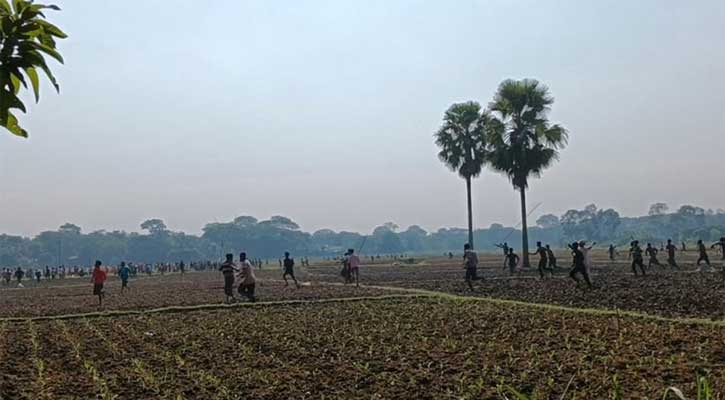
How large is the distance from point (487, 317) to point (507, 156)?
2957 cm

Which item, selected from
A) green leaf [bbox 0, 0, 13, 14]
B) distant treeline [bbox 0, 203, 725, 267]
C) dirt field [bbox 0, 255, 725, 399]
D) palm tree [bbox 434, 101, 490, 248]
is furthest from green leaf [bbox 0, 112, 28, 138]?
distant treeline [bbox 0, 203, 725, 267]

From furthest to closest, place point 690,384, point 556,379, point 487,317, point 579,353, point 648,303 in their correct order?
point 648,303, point 487,317, point 579,353, point 556,379, point 690,384

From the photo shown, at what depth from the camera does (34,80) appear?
3.88 meters

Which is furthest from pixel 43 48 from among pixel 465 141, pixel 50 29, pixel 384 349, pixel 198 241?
pixel 198 241

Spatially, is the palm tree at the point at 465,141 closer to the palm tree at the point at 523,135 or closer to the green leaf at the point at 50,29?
the palm tree at the point at 523,135

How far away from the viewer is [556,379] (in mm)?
10023

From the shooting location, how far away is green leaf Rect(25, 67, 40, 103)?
3852mm

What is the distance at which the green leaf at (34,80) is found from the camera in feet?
12.6

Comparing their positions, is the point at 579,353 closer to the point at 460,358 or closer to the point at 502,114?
the point at 460,358

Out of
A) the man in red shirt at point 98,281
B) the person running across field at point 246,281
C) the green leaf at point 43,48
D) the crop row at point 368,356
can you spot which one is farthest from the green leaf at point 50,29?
the man in red shirt at point 98,281

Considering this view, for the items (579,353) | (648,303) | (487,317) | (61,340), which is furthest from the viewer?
(648,303)

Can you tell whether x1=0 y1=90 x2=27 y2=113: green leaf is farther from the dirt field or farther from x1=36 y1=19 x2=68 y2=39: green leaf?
the dirt field

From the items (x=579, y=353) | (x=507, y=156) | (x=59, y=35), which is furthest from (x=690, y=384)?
(x=507, y=156)

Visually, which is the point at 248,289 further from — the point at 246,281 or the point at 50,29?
the point at 50,29
